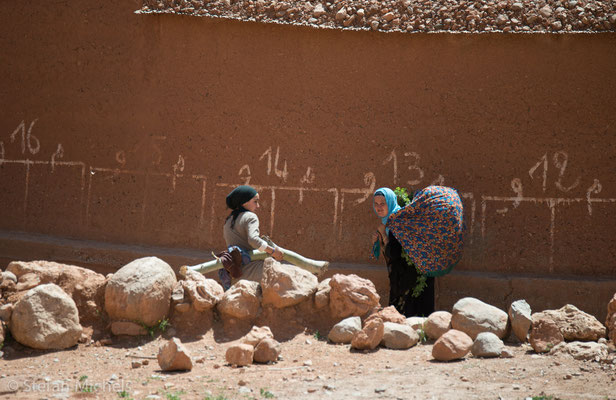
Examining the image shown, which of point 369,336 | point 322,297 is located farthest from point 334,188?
point 369,336

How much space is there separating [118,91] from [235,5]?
1859mm

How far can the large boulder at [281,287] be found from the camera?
5.54 meters

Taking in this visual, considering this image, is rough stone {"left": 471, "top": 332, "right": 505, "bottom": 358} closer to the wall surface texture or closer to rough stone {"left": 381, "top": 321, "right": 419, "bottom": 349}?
rough stone {"left": 381, "top": 321, "right": 419, "bottom": 349}

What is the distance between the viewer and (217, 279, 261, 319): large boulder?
17.9 feet

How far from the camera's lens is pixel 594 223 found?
7.93 m

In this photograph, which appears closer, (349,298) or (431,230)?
(349,298)

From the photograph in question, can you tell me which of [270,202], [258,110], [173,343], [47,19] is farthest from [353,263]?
[47,19]

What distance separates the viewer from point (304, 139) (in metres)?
8.51

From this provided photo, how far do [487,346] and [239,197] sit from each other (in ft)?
8.25

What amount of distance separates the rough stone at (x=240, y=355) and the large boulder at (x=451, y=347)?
1.28 m

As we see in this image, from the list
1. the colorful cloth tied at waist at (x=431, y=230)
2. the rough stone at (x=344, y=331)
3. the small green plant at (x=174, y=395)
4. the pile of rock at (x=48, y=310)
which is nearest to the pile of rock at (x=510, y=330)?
the rough stone at (x=344, y=331)

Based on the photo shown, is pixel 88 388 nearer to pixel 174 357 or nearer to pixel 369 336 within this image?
pixel 174 357

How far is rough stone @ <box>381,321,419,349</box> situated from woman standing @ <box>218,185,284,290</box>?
1.27 metres

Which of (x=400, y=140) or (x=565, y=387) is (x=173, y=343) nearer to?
(x=565, y=387)
